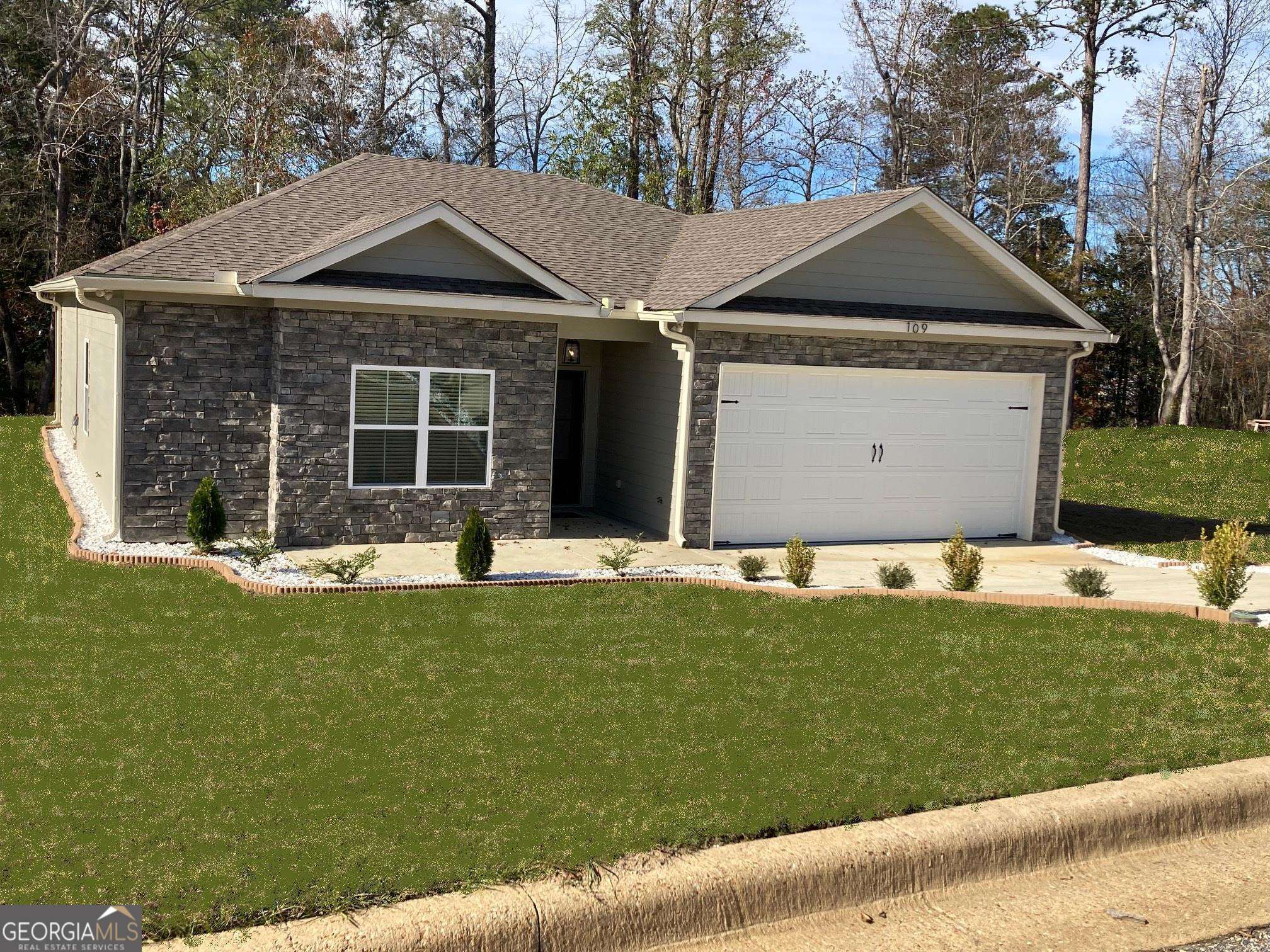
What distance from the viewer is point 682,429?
14.1 metres

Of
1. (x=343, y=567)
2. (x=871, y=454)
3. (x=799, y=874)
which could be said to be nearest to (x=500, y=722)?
(x=799, y=874)

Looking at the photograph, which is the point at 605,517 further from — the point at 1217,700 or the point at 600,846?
the point at 600,846

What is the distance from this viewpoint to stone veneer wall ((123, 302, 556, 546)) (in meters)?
12.6

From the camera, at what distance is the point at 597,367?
16.7 meters

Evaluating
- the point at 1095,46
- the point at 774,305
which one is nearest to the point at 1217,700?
the point at 774,305

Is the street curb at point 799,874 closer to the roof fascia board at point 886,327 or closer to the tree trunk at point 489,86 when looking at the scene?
the roof fascia board at point 886,327

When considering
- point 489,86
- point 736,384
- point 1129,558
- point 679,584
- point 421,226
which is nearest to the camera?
point 679,584

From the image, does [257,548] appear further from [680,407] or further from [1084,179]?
[1084,179]

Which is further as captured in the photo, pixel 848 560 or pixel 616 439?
pixel 616 439

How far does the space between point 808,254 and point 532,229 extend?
437 centimetres

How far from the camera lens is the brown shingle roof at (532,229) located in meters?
Result: 13.3

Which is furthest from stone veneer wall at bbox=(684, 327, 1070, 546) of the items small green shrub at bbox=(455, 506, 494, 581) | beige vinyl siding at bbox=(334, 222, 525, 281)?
small green shrub at bbox=(455, 506, 494, 581)

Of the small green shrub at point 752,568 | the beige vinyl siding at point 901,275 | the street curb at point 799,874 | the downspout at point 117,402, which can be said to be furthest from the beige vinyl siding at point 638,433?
the street curb at point 799,874

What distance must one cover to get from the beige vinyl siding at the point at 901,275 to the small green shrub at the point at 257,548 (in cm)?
644
